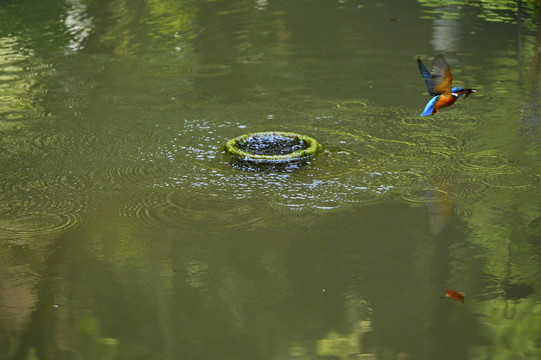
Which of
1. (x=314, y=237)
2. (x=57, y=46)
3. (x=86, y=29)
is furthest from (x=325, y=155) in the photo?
(x=86, y=29)

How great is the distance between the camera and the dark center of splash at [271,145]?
623cm

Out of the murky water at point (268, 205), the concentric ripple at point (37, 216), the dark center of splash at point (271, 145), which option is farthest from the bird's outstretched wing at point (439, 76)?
the concentric ripple at point (37, 216)

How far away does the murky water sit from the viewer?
3963 mm

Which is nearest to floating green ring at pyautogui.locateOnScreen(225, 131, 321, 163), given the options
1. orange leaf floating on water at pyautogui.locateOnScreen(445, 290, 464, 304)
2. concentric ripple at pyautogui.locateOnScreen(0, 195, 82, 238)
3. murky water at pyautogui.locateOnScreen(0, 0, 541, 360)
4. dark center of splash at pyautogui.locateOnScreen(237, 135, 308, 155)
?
dark center of splash at pyautogui.locateOnScreen(237, 135, 308, 155)

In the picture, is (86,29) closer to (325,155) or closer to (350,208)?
(325,155)

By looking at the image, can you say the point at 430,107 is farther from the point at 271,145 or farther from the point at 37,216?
the point at 37,216

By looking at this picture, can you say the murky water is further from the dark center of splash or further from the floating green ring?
the dark center of splash

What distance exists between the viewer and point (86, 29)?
1088cm

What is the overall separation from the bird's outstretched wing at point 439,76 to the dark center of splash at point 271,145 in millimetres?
1619

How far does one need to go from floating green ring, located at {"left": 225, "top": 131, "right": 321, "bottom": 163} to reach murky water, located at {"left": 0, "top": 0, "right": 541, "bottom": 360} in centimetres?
13

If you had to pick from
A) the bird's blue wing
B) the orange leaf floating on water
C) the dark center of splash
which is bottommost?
the orange leaf floating on water

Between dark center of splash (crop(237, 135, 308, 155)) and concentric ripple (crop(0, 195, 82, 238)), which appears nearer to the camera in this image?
concentric ripple (crop(0, 195, 82, 238))

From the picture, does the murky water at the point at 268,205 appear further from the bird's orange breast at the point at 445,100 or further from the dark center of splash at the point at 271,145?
the bird's orange breast at the point at 445,100

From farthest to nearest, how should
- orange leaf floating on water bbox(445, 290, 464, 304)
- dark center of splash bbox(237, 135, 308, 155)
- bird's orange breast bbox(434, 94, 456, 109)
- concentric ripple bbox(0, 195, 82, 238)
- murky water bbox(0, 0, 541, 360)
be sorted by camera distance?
1. dark center of splash bbox(237, 135, 308, 155)
2. concentric ripple bbox(0, 195, 82, 238)
3. bird's orange breast bbox(434, 94, 456, 109)
4. orange leaf floating on water bbox(445, 290, 464, 304)
5. murky water bbox(0, 0, 541, 360)
